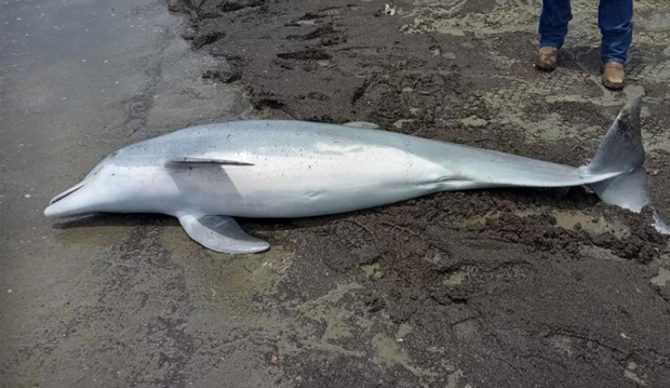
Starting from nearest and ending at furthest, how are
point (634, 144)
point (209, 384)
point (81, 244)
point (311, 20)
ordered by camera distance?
point (209, 384)
point (634, 144)
point (81, 244)
point (311, 20)

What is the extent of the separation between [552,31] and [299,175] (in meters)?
3.63

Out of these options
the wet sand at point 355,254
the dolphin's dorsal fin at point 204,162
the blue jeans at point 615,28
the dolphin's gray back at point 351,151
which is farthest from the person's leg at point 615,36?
the dolphin's dorsal fin at point 204,162

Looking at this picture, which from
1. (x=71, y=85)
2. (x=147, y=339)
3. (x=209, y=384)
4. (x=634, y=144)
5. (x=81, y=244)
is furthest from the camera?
(x=71, y=85)

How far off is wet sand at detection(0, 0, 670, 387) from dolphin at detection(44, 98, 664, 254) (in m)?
0.14

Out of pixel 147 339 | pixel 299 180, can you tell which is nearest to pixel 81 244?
pixel 147 339

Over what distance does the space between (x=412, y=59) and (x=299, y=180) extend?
2.92 metres

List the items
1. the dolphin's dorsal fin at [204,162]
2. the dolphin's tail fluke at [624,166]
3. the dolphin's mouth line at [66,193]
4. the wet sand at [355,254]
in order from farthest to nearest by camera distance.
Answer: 1. the dolphin's mouth line at [66,193]
2. the dolphin's dorsal fin at [204,162]
3. the dolphin's tail fluke at [624,166]
4. the wet sand at [355,254]

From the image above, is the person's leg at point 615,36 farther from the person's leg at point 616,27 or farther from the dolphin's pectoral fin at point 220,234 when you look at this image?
the dolphin's pectoral fin at point 220,234

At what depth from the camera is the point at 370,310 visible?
3564 millimetres

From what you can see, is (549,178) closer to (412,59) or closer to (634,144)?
(634,144)

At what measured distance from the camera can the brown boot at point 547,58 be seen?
19.9 feet

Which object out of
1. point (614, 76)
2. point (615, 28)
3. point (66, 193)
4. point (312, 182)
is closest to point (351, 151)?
point (312, 182)

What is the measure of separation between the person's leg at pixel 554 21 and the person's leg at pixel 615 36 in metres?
0.38

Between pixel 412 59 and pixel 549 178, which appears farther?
pixel 412 59
